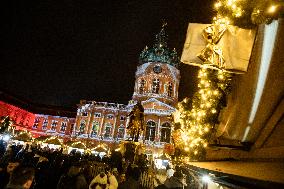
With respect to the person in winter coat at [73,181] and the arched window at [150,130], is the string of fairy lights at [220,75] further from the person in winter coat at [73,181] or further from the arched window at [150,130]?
the arched window at [150,130]

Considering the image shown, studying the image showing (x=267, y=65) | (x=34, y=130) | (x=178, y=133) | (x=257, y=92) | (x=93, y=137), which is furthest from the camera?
(x=34, y=130)

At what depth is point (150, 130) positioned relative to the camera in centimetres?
5169

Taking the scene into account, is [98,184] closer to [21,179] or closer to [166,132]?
[21,179]

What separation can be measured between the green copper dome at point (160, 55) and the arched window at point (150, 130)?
50.4 ft

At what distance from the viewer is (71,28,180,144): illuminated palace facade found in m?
52.9

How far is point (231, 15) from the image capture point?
679cm

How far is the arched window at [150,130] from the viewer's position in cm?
5090

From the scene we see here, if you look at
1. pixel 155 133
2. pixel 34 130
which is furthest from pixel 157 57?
pixel 34 130

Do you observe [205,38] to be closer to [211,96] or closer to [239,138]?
[239,138]

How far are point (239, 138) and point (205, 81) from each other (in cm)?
418

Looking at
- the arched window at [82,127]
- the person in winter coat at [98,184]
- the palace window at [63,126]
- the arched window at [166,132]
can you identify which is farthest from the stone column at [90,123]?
the person in winter coat at [98,184]

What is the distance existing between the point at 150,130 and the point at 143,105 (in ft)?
18.1

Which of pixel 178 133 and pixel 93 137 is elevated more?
pixel 93 137

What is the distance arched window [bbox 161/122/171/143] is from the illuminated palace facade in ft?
6.25
